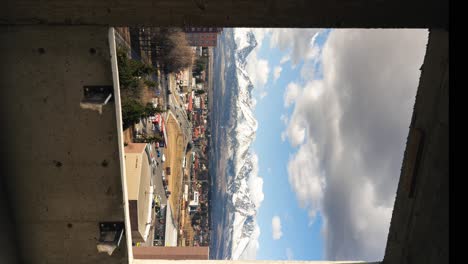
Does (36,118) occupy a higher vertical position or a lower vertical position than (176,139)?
higher

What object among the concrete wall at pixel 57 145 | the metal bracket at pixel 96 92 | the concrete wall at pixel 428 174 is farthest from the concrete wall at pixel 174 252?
the concrete wall at pixel 428 174

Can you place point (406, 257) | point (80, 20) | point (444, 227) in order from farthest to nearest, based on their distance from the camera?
point (406, 257) < point (80, 20) < point (444, 227)

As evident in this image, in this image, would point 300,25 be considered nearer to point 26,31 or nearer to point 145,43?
point 26,31

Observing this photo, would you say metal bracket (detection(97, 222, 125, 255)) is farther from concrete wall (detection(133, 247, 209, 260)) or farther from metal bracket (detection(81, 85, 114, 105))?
concrete wall (detection(133, 247, 209, 260))

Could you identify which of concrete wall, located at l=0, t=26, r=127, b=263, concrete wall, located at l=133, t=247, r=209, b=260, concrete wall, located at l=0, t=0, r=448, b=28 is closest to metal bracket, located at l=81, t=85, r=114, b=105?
concrete wall, located at l=0, t=26, r=127, b=263

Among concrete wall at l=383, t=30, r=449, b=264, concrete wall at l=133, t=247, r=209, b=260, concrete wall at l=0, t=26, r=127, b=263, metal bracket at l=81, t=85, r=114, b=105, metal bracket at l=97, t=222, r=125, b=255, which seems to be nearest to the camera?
concrete wall at l=383, t=30, r=449, b=264

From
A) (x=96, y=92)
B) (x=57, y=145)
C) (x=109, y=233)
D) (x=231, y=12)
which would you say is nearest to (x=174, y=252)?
(x=109, y=233)

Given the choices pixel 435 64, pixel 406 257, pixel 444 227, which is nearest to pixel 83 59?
pixel 435 64
